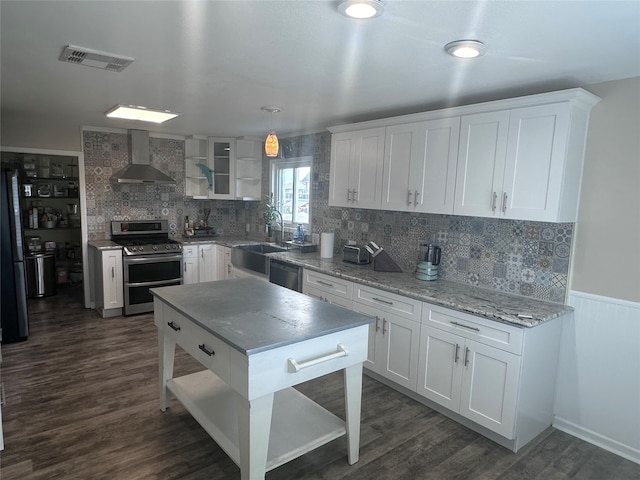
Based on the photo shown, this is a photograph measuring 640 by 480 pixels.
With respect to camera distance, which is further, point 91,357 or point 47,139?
point 47,139

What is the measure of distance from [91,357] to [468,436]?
3.24m

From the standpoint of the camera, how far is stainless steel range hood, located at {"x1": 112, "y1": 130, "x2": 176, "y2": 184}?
485 centimetres

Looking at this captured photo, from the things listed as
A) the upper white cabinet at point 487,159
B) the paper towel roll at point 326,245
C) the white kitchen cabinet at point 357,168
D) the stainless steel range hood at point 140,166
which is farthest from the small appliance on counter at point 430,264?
the stainless steel range hood at point 140,166

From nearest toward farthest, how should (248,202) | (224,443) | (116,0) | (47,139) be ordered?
1. (116,0)
2. (224,443)
3. (47,139)
4. (248,202)

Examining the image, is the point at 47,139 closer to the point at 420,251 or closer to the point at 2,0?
the point at 2,0

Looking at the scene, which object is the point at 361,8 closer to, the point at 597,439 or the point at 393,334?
the point at 393,334

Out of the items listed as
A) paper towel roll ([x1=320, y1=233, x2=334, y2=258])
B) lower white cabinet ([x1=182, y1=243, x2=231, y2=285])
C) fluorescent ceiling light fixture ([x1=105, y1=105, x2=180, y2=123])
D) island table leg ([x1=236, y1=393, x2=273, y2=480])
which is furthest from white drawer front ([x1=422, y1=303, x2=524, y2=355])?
lower white cabinet ([x1=182, y1=243, x2=231, y2=285])

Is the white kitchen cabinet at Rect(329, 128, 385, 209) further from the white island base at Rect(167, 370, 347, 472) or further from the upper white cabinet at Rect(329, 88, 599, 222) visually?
the white island base at Rect(167, 370, 347, 472)

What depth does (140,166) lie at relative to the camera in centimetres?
502

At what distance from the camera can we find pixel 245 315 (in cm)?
216

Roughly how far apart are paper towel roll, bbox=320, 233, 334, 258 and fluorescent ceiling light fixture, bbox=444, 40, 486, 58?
8.06 ft

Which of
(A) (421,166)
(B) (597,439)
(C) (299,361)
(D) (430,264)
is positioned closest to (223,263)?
(D) (430,264)

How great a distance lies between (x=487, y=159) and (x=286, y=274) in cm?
221

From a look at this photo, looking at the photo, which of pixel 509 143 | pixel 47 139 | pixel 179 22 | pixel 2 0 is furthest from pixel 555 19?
pixel 47 139
